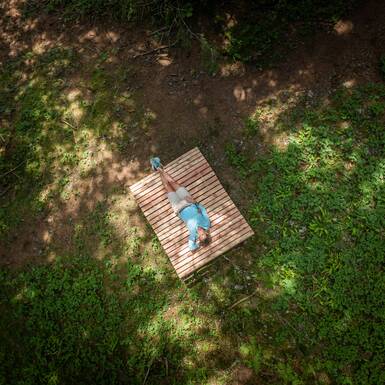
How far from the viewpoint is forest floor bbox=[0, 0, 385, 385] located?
572 centimetres

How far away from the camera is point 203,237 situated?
5871 mm

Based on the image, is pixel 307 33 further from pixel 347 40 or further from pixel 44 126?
pixel 44 126

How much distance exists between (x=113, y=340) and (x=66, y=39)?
22.9 ft

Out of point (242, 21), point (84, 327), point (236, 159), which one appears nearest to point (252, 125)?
point (236, 159)

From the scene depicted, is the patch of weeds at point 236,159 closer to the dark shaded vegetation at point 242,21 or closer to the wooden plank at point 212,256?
the wooden plank at point 212,256

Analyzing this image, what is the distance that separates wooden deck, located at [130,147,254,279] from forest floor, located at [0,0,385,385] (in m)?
0.27

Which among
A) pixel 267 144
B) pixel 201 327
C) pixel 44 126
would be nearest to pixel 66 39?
pixel 44 126

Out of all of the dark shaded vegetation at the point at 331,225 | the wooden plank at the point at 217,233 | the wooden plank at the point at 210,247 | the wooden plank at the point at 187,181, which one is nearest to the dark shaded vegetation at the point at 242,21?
the dark shaded vegetation at the point at 331,225

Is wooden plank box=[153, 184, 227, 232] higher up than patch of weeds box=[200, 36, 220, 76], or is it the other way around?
patch of weeds box=[200, 36, 220, 76]

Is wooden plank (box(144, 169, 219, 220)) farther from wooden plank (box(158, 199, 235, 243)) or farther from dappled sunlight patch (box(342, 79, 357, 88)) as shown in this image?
dappled sunlight patch (box(342, 79, 357, 88))

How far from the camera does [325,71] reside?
6.68m

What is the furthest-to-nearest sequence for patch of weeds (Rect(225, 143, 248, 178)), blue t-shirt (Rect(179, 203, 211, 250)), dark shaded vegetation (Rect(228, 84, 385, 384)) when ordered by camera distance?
1. patch of weeds (Rect(225, 143, 248, 178))
2. blue t-shirt (Rect(179, 203, 211, 250))
3. dark shaded vegetation (Rect(228, 84, 385, 384))

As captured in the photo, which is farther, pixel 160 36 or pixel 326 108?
pixel 160 36

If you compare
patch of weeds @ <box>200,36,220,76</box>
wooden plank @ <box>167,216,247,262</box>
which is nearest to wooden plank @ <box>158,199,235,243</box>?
wooden plank @ <box>167,216,247,262</box>
